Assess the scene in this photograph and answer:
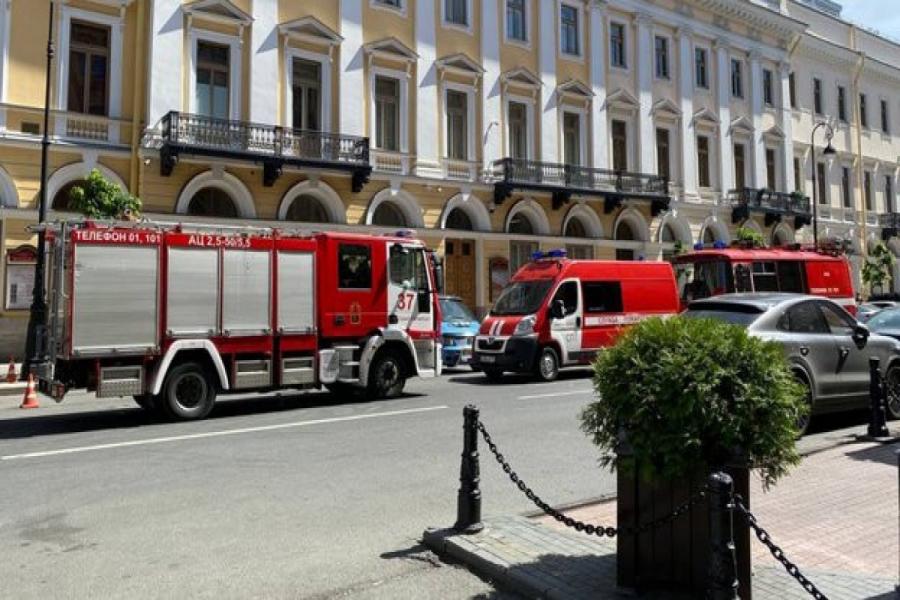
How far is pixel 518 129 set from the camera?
30.0 metres

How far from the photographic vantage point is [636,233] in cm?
3325

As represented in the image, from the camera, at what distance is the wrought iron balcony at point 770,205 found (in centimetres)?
3669

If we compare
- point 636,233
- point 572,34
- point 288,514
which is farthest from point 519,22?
point 288,514

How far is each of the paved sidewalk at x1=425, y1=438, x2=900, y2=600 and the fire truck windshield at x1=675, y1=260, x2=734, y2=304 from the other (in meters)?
14.8

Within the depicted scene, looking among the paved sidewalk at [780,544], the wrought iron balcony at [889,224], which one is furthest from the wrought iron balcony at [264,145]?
the wrought iron balcony at [889,224]

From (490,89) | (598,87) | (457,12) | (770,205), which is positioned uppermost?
(457,12)

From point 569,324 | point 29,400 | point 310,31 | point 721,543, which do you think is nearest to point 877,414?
point 721,543

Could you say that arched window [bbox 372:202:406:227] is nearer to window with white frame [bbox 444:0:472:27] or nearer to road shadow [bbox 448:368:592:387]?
window with white frame [bbox 444:0:472:27]

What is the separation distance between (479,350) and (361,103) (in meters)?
12.1

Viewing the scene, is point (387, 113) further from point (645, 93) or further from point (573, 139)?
point (645, 93)

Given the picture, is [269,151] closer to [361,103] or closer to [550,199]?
[361,103]

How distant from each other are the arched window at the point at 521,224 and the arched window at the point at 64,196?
50.6ft

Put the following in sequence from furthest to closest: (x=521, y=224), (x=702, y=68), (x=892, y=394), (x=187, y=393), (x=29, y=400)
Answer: (x=702, y=68) → (x=521, y=224) → (x=29, y=400) → (x=187, y=393) → (x=892, y=394)

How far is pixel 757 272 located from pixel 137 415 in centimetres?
1718
